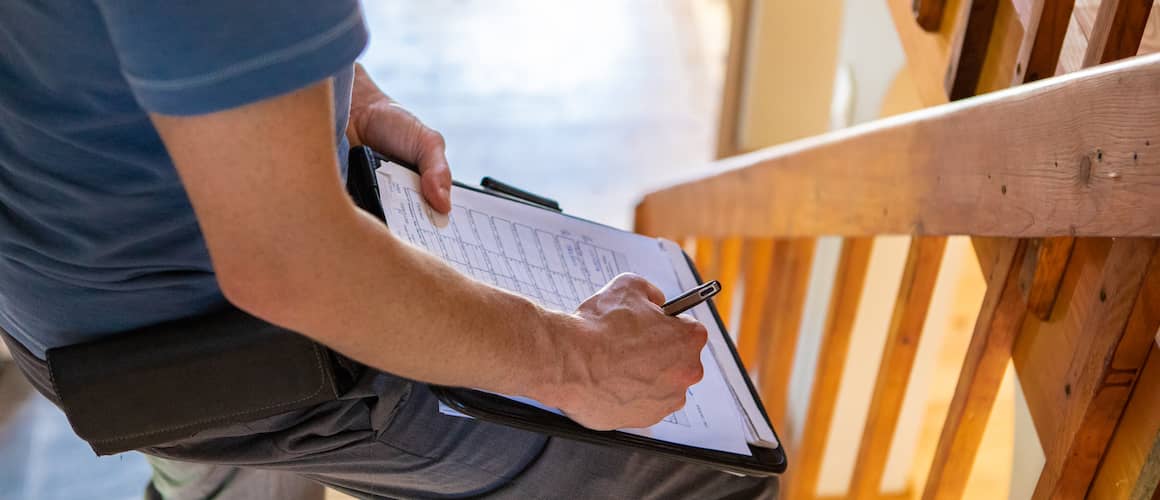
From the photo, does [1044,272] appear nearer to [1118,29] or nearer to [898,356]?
[1118,29]

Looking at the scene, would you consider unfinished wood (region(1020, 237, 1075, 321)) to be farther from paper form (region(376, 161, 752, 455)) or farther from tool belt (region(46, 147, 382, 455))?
tool belt (region(46, 147, 382, 455))

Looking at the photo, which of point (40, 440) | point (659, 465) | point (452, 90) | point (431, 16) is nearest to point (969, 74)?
point (659, 465)

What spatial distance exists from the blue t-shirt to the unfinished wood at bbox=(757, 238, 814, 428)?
1.14m

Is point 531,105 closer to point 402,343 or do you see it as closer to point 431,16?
point 431,16

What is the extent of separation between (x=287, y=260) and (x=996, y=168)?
0.67 m

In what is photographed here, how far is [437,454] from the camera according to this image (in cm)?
96

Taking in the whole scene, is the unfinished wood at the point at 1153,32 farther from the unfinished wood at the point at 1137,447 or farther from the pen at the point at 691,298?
the pen at the point at 691,298

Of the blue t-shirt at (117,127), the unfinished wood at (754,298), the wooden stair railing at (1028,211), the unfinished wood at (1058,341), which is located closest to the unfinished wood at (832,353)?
the wooden stair railing at (1028,211)

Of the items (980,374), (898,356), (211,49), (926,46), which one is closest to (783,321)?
(898,356)

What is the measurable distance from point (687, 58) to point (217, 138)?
3.86 metres

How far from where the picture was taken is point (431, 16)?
15.2ft

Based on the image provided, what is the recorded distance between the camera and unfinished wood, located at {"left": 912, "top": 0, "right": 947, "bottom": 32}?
136cm

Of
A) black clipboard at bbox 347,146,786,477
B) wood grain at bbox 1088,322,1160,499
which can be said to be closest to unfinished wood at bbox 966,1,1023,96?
wood grain at bbox 1088,322,1160,499

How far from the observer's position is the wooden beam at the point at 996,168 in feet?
2.62
